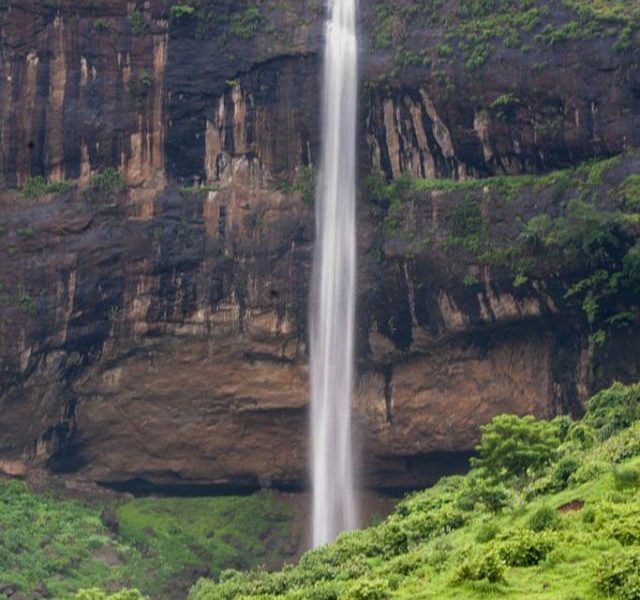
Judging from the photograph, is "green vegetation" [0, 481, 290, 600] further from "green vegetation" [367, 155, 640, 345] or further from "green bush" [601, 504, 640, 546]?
"green bush" [601, 504, 640, 546]

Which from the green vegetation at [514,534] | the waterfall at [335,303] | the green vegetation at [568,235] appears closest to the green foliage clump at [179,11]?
the waterfall at [335,303]

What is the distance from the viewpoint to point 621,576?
61.5ft

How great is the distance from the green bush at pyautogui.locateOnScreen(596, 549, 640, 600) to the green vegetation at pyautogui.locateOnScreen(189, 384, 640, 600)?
16 millimetres

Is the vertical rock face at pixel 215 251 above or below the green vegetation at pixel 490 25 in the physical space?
below

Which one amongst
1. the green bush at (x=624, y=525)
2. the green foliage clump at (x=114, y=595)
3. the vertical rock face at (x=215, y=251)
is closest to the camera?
the green bush at (x=624, y=525)

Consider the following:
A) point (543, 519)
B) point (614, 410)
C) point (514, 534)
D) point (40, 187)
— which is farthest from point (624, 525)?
point (40, 187)

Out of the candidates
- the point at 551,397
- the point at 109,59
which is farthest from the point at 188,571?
the point at 109,59

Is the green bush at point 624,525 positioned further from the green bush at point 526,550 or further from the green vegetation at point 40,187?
the green vegetation at point 40,187

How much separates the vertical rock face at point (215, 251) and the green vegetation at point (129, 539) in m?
0.86

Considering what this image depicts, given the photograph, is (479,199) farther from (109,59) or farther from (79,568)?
(79,568)

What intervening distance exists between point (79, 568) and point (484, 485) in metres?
12.6

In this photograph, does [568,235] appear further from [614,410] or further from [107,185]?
[107,185]

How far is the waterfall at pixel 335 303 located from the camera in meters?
40.8

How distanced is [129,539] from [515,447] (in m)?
13.1
